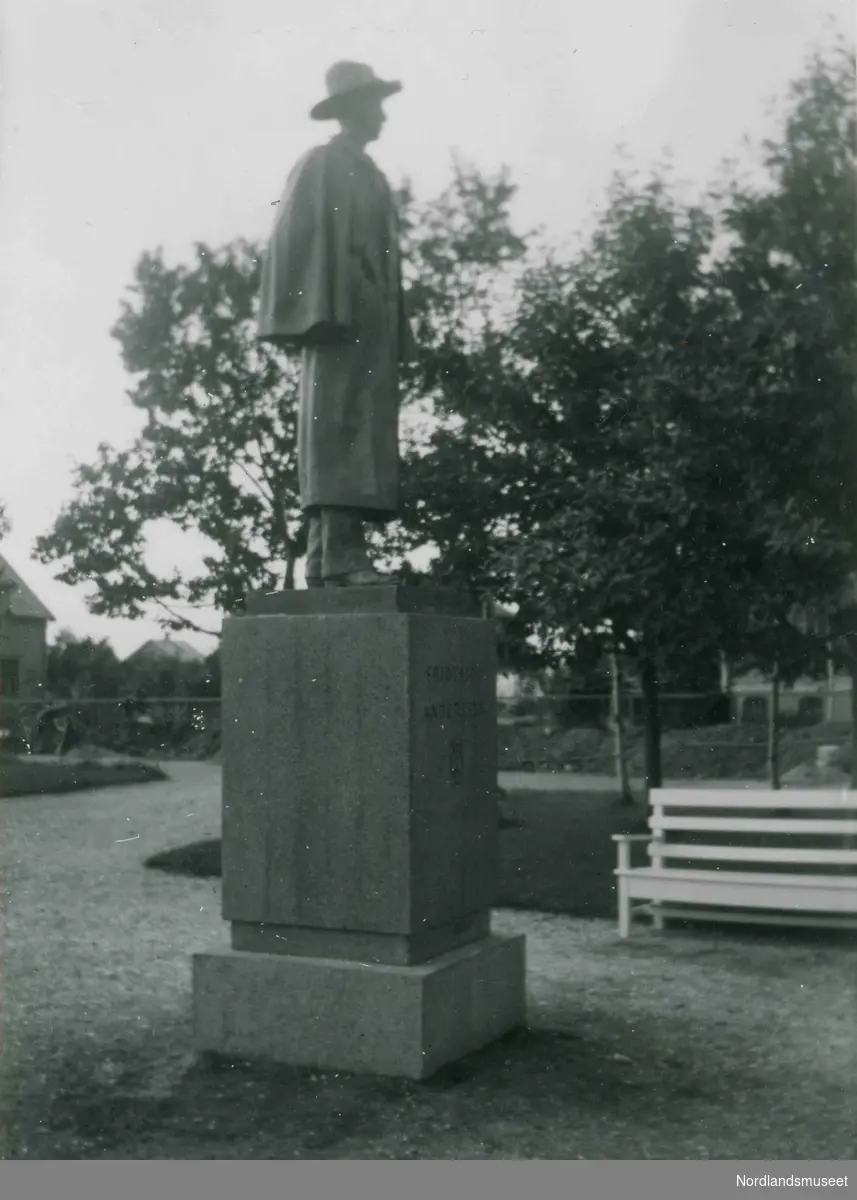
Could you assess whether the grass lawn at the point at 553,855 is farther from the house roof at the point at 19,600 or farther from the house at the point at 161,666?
the house at the point at 161,666

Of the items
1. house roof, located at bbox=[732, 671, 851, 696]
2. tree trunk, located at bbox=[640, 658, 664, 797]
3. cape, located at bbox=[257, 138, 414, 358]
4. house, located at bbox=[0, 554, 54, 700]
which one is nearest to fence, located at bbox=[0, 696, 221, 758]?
house, located at bbox=[0, 554, 54, 700]

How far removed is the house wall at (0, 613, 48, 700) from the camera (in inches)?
510

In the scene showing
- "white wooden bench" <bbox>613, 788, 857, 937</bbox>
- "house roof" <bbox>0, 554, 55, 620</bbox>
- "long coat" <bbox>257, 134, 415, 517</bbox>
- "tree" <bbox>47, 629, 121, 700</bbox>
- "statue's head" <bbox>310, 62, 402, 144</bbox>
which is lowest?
"white wooden bench" <bbox>613, 788, 857, 937</bbox>

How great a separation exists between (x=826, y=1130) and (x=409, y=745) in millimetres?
2015

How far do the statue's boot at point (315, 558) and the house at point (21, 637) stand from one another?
5946 mm

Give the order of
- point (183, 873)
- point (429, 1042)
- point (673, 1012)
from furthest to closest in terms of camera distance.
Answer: point (183, 873), point (673, 1012), point (429, 1042)

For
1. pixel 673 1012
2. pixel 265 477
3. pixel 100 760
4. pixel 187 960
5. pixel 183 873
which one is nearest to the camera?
pixel 673 1012

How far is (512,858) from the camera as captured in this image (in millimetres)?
12320

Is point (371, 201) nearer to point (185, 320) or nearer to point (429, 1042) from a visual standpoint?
point (429, 1042)

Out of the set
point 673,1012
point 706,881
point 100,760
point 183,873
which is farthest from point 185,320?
point 673,1012

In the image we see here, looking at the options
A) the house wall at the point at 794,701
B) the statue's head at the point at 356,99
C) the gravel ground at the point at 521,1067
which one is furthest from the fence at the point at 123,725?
the statue's head at the point at 356,99

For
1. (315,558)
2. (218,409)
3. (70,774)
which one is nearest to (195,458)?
(218,409)

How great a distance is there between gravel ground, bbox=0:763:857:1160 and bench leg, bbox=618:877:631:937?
0.34 feet

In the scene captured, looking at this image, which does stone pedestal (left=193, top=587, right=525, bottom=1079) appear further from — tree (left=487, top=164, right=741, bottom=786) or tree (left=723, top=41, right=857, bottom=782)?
tree (left=487, top=164, right=741, bottom=786)
